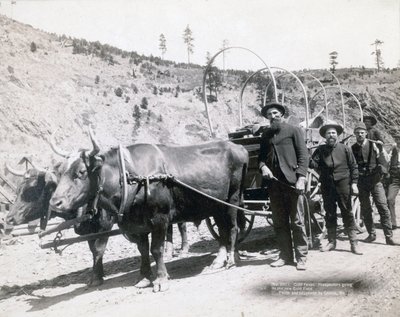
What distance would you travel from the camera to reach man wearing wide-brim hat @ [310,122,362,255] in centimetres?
697

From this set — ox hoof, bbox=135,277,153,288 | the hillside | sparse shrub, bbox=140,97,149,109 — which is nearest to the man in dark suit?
ox hoof, bbox=135,277,153,288

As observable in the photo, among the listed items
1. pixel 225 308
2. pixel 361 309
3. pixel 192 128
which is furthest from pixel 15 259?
pixel 192 128

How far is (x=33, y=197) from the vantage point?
690 centimetres

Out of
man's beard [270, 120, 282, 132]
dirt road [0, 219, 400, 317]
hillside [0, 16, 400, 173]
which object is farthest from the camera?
hillside [0, 16, 400, 173]

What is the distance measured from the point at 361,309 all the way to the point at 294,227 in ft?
6.10

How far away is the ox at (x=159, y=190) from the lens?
17.7ft

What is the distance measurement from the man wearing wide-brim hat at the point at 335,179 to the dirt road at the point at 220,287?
0.45 meters

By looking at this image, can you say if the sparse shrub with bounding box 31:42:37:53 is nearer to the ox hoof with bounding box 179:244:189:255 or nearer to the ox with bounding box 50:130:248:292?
the ox hoof with bounding box 179:244:189:255

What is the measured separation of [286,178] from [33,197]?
409cm

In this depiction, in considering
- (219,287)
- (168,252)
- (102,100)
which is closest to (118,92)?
(102,100)

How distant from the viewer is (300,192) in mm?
6000

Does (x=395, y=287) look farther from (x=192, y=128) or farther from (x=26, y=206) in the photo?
(x=192, y=128)

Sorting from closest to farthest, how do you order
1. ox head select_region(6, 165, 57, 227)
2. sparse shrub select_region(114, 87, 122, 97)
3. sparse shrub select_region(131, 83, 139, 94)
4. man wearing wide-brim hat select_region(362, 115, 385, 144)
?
ox head select_region(6, 165, 57, 227) < man wearing wide-brim hat select_region(362, 115, 385, 144) < sparse shrub select_region(114, 87, 122, 97) < sparse shrub select_region(131, 83, 139, 94)

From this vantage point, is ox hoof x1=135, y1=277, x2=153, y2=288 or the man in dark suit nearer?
ox hoof x1=135, y1=277, x2=153, y2=288
